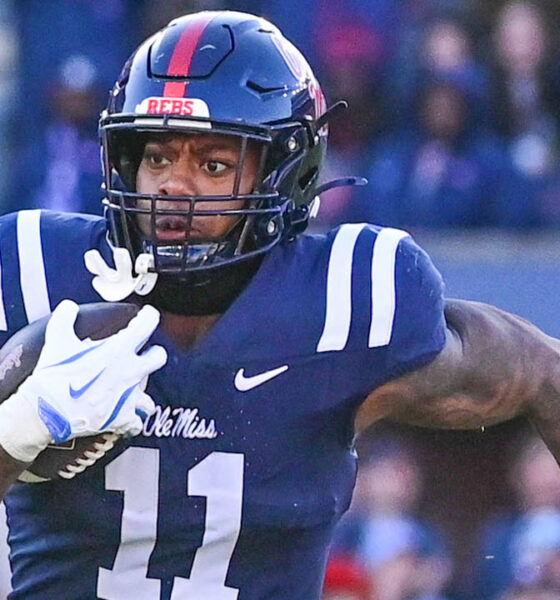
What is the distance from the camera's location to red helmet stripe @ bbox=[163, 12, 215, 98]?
215 centimetres

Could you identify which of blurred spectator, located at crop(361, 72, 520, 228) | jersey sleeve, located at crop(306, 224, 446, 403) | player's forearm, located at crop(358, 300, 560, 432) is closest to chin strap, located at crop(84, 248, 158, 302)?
jersey sleeve, located at crop(306, 224, 446, 403)

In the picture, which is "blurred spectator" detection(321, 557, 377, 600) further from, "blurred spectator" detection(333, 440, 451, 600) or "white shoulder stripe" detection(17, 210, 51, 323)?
"white shoulder stripe" detection(17, 210, 51, 323)

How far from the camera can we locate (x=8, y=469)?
1.94m

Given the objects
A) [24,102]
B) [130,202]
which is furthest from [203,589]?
[24,102]

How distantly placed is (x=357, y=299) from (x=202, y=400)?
0.83 feet

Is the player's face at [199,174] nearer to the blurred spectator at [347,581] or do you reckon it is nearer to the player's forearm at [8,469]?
the player's forearm at [8,469]

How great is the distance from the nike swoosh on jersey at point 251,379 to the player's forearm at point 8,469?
0.32 metres

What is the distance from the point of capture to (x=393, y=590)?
4.47 metres

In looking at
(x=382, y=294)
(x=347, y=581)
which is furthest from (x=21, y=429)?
(x=347, y=581)

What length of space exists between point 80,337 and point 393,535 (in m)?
2.71

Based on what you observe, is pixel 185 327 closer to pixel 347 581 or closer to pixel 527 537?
pixel 347 581

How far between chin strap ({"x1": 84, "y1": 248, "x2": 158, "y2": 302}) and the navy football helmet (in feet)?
0.06

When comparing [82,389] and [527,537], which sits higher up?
[82,389]

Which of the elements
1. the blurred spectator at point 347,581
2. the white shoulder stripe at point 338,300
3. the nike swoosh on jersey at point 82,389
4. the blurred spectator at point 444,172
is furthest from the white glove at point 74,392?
the blurred spectator at point 444,172
